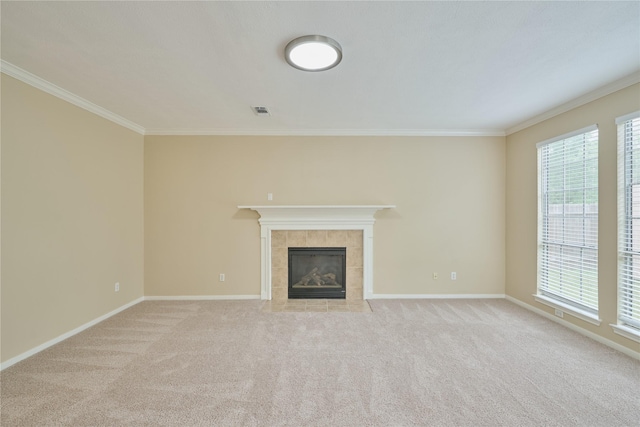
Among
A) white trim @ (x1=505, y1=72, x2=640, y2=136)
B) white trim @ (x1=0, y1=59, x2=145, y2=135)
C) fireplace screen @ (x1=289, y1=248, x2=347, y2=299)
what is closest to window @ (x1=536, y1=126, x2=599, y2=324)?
white trim @ (x1=505, y1=72, x2=640, y2=136)

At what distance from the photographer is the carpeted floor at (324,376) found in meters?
1.74

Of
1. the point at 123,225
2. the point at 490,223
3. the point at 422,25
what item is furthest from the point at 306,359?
the point at 490,223

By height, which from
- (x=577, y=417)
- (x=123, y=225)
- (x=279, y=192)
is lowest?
(x=577, y=417)

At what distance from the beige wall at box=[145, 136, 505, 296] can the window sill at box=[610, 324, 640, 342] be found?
1.57 m

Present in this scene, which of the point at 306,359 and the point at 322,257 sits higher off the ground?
the point at 322,257

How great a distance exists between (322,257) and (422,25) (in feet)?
10.4

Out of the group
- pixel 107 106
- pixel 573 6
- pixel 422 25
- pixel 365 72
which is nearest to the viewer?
pixel 573 6

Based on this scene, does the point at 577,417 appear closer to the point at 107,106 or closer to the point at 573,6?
the point at 573,6

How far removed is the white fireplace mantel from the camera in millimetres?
3993

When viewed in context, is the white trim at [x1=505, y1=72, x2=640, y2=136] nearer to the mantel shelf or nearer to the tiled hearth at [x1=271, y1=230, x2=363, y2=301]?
the mantel shelf

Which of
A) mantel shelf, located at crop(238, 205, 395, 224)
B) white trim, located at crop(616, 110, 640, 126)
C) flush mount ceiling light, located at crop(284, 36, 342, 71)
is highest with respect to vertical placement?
flush mount ceiling light, located at crop(284, 36, 342, 71)

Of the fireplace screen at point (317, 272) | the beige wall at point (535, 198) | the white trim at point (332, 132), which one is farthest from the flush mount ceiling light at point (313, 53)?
the beige wall at point (535, 198)

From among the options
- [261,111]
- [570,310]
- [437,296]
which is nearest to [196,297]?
[261,111]

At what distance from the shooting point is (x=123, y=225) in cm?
361
